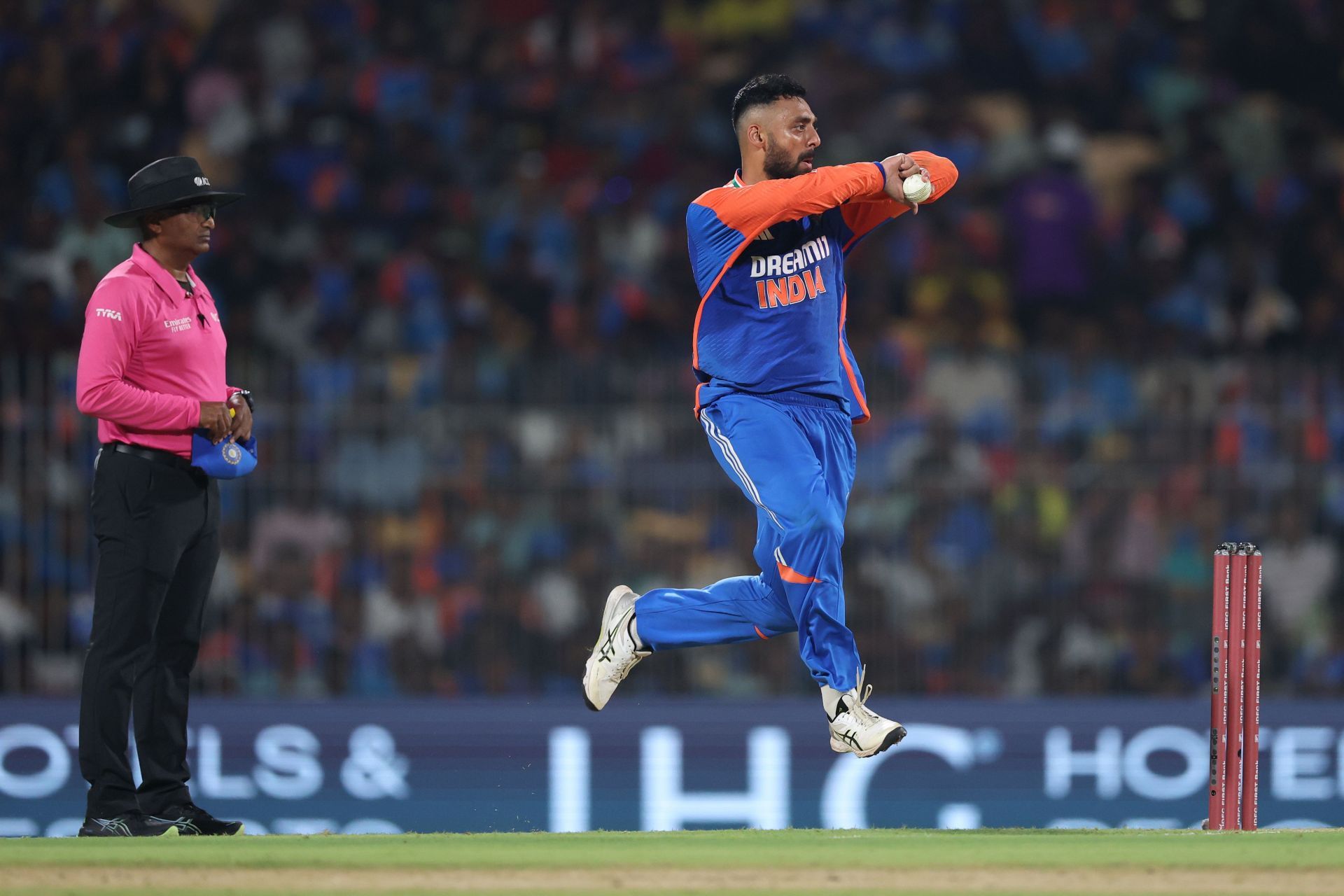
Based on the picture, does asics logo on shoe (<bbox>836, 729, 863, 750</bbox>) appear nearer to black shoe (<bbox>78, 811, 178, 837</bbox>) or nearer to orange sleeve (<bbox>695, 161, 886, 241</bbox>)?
orange sleeve (<bbox>695, 161, 886, 241</bbox>)

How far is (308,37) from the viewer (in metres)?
12.7

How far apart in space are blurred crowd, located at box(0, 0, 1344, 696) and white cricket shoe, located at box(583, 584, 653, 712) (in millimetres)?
2945

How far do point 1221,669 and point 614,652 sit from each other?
6.82 ft

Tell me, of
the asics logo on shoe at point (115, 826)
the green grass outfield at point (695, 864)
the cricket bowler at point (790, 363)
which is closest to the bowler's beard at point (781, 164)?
the cricket bowler at point (790, 363)

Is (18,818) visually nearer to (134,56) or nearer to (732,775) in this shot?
(732,775)

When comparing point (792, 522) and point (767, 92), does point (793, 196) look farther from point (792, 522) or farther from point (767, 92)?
point (792, 522)

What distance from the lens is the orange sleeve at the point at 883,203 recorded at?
593cm

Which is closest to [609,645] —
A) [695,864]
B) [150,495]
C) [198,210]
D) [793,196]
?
[695,864]

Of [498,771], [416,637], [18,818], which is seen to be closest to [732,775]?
[498,771]

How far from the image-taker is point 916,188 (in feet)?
19.0

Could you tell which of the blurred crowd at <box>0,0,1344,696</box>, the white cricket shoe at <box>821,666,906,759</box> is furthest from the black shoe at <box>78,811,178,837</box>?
the blurred crowd at <box>0,0,1344,696</box>

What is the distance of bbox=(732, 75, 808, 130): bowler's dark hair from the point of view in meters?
5.96

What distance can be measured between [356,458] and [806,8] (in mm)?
5204

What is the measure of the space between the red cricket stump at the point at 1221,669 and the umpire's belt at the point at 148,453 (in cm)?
349
